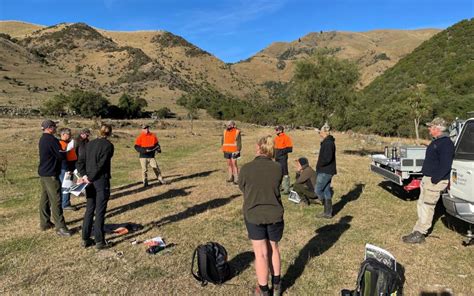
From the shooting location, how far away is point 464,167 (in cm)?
642

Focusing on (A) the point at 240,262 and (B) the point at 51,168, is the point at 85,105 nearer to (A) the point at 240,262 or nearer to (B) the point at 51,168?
(B) the point at 51,168

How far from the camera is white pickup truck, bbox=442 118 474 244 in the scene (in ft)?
20.5

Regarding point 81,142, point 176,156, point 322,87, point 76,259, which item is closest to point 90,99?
point 176,156

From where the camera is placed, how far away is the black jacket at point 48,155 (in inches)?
278

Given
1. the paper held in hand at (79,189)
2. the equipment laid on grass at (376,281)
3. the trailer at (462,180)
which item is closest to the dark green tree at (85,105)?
the paper held in hand at (79,189)

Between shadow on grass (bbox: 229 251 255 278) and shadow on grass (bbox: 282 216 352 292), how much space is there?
2.28ft

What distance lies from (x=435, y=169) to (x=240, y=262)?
378 centimetres

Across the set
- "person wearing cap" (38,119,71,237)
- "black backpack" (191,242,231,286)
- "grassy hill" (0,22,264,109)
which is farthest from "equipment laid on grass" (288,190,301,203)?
"grassy hill" (0,22,264,109)

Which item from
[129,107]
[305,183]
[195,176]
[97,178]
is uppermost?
[129,107]

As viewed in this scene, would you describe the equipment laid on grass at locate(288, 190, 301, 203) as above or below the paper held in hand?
below

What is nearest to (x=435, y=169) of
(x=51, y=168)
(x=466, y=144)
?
(x=466, y=144)

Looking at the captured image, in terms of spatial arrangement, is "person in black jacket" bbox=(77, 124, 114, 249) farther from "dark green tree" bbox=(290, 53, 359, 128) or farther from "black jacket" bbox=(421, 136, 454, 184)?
"dark green tree" bbox=(290, 53, 359, 128)

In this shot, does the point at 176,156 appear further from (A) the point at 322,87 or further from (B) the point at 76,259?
(B) the point at 76,259

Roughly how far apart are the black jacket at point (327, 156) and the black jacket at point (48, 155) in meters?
5.49
